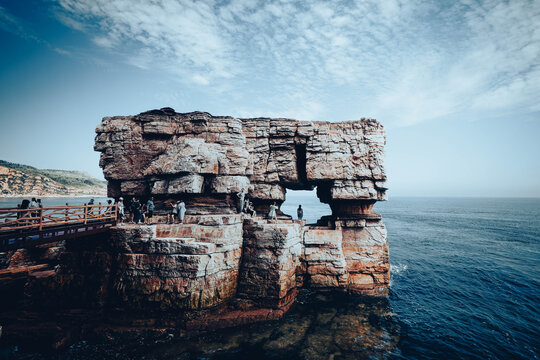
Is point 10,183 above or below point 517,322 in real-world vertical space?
above

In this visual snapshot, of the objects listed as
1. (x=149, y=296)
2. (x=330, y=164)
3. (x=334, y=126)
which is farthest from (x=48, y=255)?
(x=334, y=126)

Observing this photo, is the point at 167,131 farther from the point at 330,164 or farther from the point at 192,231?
the point at 330,164

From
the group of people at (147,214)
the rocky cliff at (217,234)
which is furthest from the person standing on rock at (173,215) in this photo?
the rocky cliff at (217,234)

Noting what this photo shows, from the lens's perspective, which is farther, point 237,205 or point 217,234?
point 237,205

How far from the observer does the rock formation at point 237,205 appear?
13891mm

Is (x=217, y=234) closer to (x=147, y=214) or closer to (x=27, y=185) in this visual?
(x=147, y=214)

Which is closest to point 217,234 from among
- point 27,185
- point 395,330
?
point 395,330

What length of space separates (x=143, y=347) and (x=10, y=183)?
127 meters

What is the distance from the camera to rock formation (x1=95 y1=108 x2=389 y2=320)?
45.6 ft

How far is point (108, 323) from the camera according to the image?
1367 cm

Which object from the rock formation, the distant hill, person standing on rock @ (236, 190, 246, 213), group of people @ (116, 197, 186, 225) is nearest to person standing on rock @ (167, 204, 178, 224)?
group of people @ (116, 197, 186, 225)

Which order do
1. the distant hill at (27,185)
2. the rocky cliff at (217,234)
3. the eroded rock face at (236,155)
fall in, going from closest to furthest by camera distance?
the rocky cliff at (217,234), the eroded rock face at (236,155), the distant hill at (27,185)

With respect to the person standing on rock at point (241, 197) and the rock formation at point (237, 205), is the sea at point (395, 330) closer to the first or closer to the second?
the rock formation at point (237, 205)

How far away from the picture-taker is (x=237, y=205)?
63.9ft
